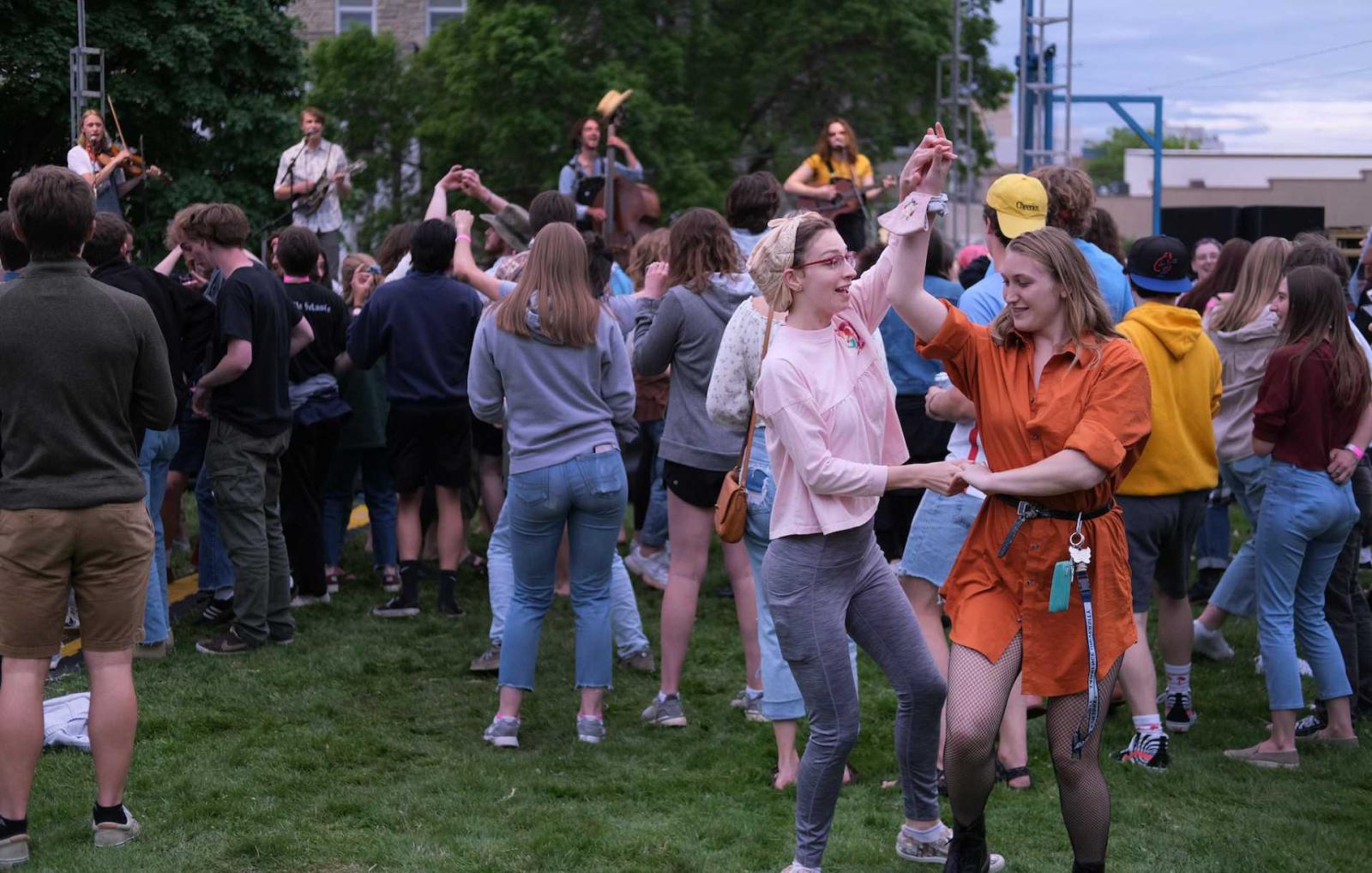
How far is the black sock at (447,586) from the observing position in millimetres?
8055

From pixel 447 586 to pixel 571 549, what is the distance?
2.24 meters

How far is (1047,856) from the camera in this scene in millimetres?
Result: 4789

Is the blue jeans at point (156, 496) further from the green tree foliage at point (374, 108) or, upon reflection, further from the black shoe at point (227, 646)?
the green tree foliage at point (374, 108)

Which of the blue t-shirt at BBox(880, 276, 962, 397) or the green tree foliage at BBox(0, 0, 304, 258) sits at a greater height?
the green tree foliage at BBox(0, 0, 304, 258)

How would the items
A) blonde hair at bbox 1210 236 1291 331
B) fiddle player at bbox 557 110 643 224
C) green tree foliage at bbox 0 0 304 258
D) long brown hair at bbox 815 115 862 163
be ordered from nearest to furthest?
blonde hair at bbox 1210 236 1291 331 < fiddle player at bbox 557 110 643 224 < long brown hair at bbox 815 115 862 163 < green tree foliage at bbox 0 0 304 258

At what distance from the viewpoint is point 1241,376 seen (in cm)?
665

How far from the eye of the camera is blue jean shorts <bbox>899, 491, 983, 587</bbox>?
5242 millimetres

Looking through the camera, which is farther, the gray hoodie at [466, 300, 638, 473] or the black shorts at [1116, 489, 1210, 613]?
the gray hoodie at [466, 300, 638, 473]

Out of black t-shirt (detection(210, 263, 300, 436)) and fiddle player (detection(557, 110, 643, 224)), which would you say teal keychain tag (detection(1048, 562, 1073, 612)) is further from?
fiddle player (detection(557, 110, 643, 224))

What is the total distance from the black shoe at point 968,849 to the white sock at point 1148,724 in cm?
156

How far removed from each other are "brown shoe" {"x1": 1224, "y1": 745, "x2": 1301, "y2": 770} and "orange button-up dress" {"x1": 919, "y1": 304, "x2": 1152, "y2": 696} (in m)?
2.19

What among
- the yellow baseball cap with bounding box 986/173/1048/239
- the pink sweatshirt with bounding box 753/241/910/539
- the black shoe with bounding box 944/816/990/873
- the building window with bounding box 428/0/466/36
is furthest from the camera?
the building window with bounding box 428/0/466/36

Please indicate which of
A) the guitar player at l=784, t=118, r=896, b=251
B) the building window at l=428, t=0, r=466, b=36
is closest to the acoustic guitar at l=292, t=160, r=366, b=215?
the guitar player at l=784, t=118, r=896, b=251

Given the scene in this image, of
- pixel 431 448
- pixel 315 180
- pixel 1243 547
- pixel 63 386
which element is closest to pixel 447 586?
pixel 431 448
